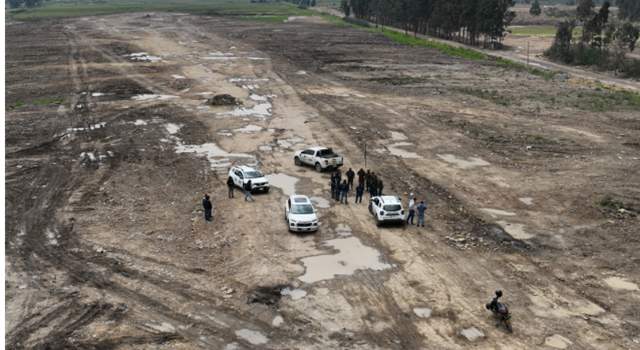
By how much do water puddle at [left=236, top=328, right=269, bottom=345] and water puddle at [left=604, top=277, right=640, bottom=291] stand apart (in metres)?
13.5

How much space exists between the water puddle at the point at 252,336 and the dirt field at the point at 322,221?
0.09 m

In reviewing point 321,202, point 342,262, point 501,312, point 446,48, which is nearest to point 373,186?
point 321,202

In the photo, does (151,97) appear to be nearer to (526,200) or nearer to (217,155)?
(217,155)

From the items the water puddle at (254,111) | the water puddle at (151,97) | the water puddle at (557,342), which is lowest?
the water puddle at (557,342)

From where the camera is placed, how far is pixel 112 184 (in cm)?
→ 3494

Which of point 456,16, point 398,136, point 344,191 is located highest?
point 456,16

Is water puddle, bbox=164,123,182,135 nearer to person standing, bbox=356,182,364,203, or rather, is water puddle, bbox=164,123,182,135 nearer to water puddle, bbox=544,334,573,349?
person standing, bbox=356,182,364,203

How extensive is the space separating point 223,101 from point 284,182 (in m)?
23.3

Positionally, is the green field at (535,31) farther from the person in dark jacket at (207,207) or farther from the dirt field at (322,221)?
the person in dark jacket at (207,207)

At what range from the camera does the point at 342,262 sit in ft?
81.4

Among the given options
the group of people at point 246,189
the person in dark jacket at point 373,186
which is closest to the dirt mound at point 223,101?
the group of people at point 246,189

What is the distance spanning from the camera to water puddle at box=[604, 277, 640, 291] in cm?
2297

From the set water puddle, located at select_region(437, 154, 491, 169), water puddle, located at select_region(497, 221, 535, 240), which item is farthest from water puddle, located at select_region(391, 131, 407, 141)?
water puddle, located at select_region(497, 221, 535, 240)

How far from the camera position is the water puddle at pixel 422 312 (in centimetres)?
2083
